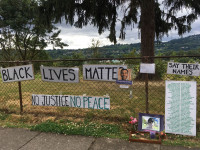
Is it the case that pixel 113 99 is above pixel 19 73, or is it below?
below

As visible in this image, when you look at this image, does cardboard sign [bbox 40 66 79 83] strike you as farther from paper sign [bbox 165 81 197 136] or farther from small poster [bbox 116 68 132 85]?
paper sign [bbox 165 81 197 136]

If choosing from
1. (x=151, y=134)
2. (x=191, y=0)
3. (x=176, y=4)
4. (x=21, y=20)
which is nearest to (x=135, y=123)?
(x=151, y=134)

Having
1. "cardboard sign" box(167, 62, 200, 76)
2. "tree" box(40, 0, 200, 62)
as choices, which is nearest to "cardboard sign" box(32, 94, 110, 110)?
"cardboard sign" box(167, 62, 200, 76)

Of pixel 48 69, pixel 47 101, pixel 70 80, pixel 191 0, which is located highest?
pixel 191 0

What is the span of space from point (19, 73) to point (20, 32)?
17.7m

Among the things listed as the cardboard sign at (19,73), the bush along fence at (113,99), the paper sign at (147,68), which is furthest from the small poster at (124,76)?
the cardboard sign at (19,73)

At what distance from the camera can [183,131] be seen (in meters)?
2.69

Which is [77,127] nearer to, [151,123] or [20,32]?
[151,123]

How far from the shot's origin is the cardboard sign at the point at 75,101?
330 cm

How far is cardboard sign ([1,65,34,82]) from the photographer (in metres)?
3.66

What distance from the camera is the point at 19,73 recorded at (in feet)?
12.2

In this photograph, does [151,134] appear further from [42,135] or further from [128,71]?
[42,135]

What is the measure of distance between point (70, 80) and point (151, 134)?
187 cm

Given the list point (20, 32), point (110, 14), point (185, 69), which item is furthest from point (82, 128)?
point (20, 32)
